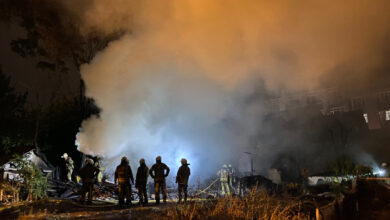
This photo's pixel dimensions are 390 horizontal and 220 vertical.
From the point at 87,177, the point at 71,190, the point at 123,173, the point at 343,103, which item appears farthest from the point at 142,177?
the point at 343,103

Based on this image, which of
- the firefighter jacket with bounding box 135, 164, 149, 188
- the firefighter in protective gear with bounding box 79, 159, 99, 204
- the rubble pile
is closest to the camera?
the firefighter in protective gear with bounding box 79, 159, 99, 204

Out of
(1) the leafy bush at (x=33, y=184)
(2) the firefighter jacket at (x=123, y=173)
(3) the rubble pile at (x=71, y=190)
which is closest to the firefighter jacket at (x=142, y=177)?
(2) the firefighter jacket at (x=123, y=173)

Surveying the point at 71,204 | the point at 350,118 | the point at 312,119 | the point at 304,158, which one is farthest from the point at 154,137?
the point at 350,118

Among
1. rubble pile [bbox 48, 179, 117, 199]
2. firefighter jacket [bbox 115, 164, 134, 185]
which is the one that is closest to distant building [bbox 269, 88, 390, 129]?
rubble pile [bbox 48, 179, 117, 199]

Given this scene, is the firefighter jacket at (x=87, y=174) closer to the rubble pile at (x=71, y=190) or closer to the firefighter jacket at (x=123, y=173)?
the firefighter jacket at (x=123, y=173)

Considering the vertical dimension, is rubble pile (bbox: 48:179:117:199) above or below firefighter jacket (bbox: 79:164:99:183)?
below

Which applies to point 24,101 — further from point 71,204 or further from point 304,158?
point 304,158

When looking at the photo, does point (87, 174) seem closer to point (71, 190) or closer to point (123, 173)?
point (123, 173)

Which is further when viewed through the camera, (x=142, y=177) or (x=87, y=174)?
(x=142, y=177)

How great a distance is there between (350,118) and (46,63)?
106 ft

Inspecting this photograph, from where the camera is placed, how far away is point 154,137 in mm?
20250

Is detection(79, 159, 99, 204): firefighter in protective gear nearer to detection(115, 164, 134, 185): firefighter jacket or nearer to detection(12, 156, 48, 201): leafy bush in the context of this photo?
detection(115, 164, 134, 185): firefighter jacket

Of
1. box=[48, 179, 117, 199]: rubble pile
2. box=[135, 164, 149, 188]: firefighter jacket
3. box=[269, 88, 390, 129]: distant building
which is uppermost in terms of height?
box=[269, 88, 390, 129]: distant building

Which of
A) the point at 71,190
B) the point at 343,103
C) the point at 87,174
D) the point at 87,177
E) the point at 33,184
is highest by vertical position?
the point at 343,103
